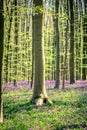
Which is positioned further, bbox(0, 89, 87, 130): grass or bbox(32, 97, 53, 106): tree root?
bbox(32, 97, 53, 106): tree root

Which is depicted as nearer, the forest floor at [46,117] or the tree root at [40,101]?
the forest floor at [46,117]

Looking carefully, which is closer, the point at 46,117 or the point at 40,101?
the point at 46,117

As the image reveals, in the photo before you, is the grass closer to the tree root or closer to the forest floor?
the forest floor

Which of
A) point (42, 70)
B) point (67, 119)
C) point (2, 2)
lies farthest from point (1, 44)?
point (42, 70)

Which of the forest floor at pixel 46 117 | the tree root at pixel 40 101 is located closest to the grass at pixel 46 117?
the forest floor at pixel 46 117

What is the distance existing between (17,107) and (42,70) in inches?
104

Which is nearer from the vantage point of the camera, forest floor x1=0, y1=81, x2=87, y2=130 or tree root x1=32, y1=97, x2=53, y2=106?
forest floor x1=0, y1=81, x2=87, y2=130

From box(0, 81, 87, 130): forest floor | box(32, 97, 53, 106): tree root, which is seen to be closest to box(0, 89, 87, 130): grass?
box(0, 81, 87, 130): forest floor

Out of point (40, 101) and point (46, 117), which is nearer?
point (46, 117)

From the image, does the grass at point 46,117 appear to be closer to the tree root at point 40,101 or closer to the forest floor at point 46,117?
the forest floor at point 46,117

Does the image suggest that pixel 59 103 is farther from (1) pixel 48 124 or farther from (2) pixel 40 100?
(1) pixel 48 124

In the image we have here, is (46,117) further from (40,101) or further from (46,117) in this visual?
(40,101)

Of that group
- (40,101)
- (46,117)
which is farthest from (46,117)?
(40,101)

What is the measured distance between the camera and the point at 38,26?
16688 mm
